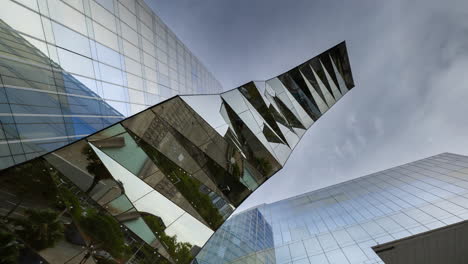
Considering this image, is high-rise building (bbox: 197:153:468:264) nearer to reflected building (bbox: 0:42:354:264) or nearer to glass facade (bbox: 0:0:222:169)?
reflected building (bbox: 0:42:354:264)

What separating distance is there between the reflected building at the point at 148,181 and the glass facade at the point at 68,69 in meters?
4.15

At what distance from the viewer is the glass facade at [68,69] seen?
774 centimetres

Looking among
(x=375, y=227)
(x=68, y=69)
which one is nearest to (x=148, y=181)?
(x=68, y=69)

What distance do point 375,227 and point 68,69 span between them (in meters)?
30.9

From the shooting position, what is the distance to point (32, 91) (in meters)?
8.93

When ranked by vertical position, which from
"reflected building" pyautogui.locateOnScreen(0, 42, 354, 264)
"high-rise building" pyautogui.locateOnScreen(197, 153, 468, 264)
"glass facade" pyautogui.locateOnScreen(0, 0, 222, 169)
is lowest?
"high-rise building" pyautogui.locateOnScreen(197, 153, 468, 264)

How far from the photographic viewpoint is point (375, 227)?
25.1 m

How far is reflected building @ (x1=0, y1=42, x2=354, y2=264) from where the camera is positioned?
5523 millimetres

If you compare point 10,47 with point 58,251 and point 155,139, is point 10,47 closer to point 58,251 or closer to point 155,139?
point 155,139

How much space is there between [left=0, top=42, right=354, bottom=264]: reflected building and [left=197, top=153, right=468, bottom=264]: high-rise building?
14.1 metres

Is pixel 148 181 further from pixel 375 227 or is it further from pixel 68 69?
pixel 375 227

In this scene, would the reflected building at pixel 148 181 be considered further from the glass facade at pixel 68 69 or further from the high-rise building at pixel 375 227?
the high-rise building at pixel 375 227

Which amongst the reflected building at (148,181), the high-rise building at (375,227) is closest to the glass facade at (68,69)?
A: the reflected building at (148,181)

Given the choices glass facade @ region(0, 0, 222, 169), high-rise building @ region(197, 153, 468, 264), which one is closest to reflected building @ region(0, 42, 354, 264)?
glass facade @ region(0, 0, 222, 169)
